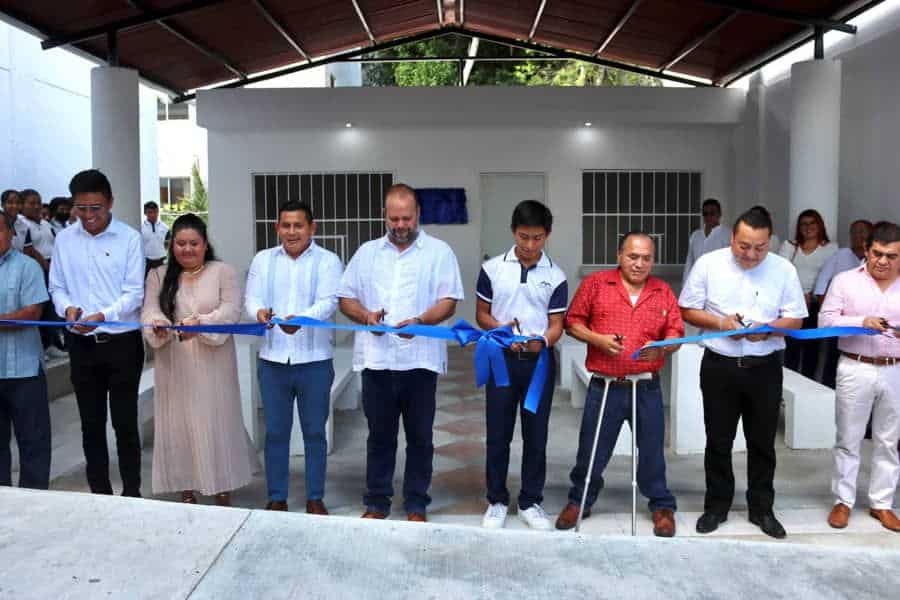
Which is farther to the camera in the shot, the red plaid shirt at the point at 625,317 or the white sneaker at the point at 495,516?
the white sneaker at the point at 495,516

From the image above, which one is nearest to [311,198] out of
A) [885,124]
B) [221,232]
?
[221,232]

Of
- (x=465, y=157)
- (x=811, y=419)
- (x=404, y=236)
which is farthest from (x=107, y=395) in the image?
(x=465, y=157)

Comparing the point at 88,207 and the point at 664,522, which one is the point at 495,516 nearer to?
the point at 664,522

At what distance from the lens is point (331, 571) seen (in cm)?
274

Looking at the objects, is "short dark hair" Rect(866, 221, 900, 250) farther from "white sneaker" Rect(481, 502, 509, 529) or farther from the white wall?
the white wall

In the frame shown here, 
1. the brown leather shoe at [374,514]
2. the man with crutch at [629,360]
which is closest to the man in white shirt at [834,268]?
the man with crutch at [629,360]

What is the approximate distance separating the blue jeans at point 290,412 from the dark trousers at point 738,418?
1912 millimetres

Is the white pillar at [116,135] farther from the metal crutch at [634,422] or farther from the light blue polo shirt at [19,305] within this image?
the metal crutch at [634,422]

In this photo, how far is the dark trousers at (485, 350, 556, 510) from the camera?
4.52 metres

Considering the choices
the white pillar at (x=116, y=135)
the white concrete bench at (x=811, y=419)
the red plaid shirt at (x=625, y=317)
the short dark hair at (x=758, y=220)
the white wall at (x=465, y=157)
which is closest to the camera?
the short dark hair at (x=758, y=220)

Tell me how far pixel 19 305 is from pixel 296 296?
1411 mm

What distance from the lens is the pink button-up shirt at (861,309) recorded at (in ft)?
14.8

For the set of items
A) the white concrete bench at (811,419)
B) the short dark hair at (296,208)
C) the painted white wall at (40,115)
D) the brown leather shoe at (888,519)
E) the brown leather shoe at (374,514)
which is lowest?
the brown leather shoe at (888,519)

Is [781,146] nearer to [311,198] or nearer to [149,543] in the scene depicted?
[311,198]
